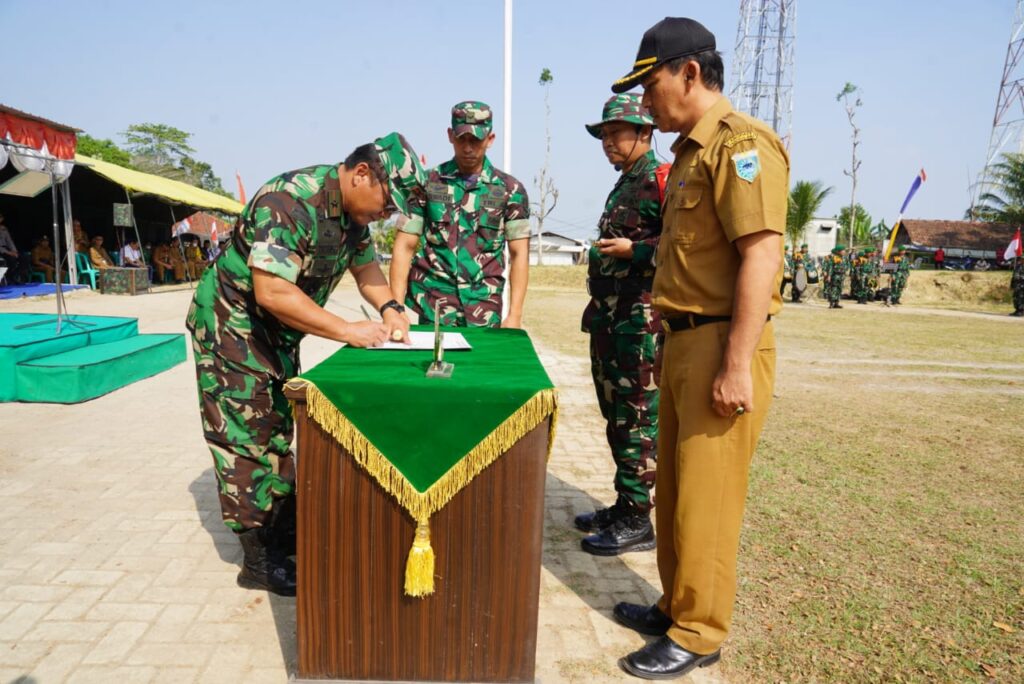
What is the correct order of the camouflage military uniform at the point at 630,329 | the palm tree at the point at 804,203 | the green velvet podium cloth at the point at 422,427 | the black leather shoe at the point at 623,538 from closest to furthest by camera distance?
the green velvet podium cloth at the point at 422,427 < the camouflage military uniform at the point at 630,329 < the black leather shoe at the point at 623,538 < the palm tree at the point at 804,203

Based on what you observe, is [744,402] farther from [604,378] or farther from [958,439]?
[958,439]

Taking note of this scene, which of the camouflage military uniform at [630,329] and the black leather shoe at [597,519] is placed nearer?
the camouflage military uniform at [630,329]

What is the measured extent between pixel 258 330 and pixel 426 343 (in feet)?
2.02

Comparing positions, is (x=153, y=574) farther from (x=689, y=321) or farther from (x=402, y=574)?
(x=689, y=321)

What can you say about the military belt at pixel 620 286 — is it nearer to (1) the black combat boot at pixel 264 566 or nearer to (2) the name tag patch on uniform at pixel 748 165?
(2) the name tag patch on uniform at pixel 748 165

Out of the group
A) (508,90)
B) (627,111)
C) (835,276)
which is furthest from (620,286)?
(835,276)

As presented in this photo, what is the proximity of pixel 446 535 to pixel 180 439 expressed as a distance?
3.46 meters

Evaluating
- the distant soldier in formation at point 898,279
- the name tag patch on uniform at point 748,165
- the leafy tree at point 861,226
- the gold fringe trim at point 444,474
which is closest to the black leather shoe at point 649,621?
the gold fringe trim at point 444,474

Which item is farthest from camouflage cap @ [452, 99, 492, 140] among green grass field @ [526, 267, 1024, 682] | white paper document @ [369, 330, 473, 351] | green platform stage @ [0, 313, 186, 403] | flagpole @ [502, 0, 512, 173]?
flagpole @ [502, 0, 512, 173]

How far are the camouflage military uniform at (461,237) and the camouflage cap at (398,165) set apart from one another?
115cm

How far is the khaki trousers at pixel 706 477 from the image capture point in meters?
1.99

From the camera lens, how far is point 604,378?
3.07 m

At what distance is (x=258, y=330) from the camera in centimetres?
234

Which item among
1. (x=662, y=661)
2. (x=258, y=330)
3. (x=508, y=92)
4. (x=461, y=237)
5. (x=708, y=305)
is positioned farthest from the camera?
(x=508, y=92)
